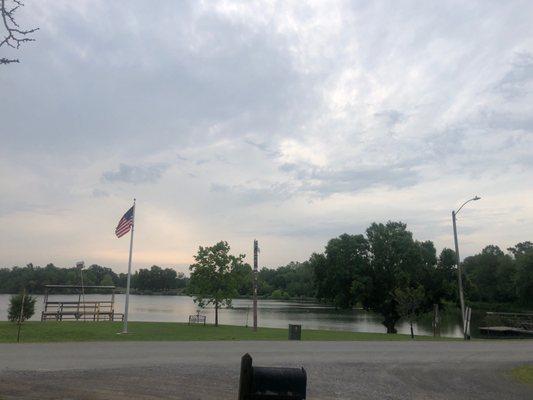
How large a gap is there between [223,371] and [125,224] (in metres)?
15.6

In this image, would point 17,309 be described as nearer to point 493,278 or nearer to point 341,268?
point 341,268

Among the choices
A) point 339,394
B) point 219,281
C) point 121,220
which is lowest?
point 339,394

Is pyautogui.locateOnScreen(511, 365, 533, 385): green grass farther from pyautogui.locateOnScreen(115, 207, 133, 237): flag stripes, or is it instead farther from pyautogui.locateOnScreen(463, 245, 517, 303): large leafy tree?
pyautogui.locateOnScreen(463, 245, 517, 303): large leafy tree

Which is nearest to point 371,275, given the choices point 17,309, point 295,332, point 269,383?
point 295,332

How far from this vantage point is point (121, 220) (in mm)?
25938

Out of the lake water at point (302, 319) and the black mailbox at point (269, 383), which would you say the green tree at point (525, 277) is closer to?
the lake water at point (302, 319)

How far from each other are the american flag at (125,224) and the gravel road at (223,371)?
30.0ft

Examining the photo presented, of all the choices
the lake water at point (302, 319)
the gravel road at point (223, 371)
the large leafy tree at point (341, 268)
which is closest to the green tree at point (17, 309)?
the lake water at point (302, 319)

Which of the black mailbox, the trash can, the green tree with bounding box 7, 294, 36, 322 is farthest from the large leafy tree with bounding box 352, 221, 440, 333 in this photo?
the black mailbox

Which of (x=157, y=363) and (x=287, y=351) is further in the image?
(x=287, y=351)

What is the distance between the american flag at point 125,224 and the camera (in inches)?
998

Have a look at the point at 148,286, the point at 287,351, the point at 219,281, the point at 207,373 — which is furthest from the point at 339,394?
the point at 148,286

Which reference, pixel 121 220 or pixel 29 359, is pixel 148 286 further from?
pixel 29 359

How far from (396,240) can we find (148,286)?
152 m
